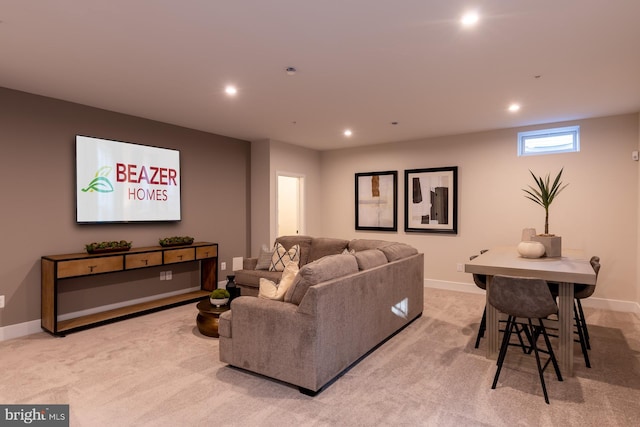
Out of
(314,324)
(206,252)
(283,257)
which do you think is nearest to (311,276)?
(314,324)

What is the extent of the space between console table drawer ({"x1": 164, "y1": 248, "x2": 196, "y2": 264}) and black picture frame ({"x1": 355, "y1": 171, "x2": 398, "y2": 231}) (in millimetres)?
3222

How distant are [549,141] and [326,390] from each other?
186 inches

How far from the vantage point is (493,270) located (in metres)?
2.88

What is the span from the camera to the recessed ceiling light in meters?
2.25

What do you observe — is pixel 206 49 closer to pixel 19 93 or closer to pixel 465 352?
pixel 19 93

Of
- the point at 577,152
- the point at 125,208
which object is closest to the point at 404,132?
the point at 577,152

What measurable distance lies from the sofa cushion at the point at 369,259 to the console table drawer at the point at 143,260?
261 centimetres

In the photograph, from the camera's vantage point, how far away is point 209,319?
11.7ft

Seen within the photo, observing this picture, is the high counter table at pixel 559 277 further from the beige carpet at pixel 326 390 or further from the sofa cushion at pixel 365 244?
the sofa cushion at pixel 365 244

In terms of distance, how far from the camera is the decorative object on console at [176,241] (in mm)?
4703

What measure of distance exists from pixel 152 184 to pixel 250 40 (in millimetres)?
2905

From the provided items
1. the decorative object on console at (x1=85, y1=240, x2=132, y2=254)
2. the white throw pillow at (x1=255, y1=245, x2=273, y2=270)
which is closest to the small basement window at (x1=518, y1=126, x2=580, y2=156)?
A: the white throw pillow at (x1=255, y1=245, x2=273, y2=270)

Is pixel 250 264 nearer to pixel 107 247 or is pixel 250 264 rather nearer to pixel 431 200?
pixel 107 247

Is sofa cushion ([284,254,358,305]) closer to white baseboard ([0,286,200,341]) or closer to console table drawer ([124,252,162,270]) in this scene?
console table drawer ([124,252,162,270])
